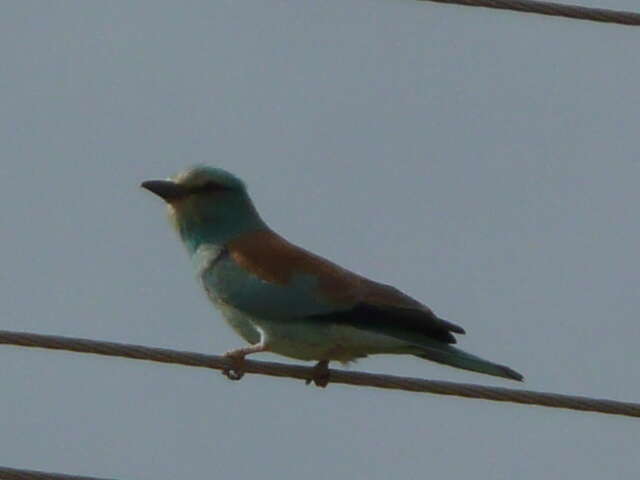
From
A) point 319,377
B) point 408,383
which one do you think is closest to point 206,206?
point 319,377

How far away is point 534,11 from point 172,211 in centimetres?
251

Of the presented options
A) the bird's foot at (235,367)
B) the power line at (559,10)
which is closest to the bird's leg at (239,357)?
the bird's foot at (235,367)

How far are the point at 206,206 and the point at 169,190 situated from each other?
16cm

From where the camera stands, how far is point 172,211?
9.49 m

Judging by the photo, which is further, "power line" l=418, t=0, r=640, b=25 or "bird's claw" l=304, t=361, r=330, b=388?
"bird's claw" l=304, t=361, r=330, b=388

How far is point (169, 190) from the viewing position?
9.43 m

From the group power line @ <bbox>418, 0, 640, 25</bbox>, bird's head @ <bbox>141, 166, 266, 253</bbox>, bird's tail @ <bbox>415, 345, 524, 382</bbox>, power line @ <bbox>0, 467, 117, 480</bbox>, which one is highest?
power line @ <bbox>418, 0, 640, 25</bbox>

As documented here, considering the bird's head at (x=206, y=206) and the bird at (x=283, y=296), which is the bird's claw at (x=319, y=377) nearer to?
the bird at (x=283, y=296)

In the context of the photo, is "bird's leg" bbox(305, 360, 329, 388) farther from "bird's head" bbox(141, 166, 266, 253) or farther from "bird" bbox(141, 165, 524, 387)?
"bird's head" bbox(141, 166, 266, 253)

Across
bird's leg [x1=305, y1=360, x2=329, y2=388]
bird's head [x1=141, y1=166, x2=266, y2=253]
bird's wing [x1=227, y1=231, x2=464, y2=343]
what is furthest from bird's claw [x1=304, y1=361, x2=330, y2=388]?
bird's head [x1=141, y1=166, x2=266, y2=253]

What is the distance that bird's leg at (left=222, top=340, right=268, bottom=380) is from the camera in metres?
7.81

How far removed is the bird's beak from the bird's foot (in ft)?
4.03

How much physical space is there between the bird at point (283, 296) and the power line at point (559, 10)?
3.90 feet

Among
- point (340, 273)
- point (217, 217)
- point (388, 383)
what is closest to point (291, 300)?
point (340, 273)
